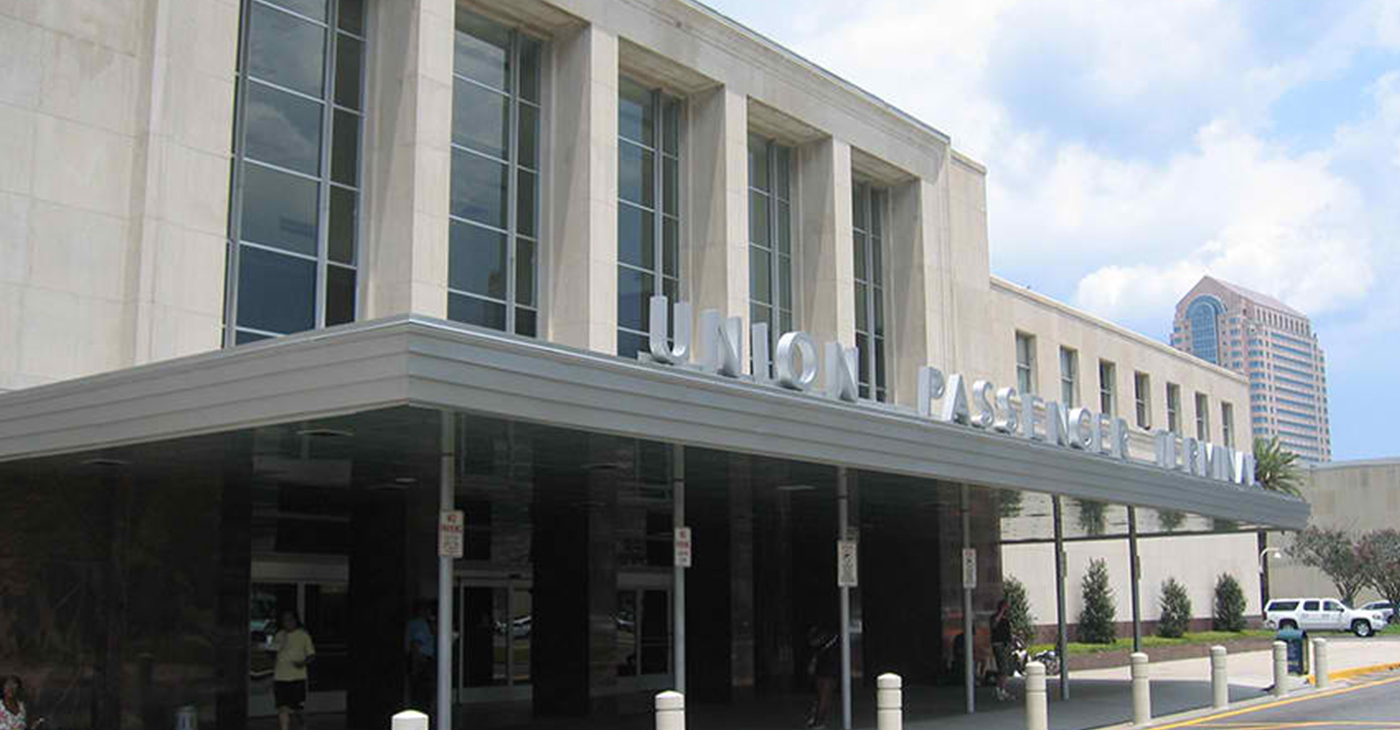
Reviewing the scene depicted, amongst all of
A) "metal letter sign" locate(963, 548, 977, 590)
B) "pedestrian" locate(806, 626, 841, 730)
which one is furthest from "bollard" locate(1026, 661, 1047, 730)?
"metal letter sign" locate(963, 548, 977, 590)

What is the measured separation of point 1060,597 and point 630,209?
34.3ft

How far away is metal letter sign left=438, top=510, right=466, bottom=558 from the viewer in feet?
47.2

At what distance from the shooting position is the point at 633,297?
87.8 ft

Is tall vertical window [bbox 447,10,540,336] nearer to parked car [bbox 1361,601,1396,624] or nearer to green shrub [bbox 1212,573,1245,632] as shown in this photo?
green shrub [bbox 1212,573,1245,632]

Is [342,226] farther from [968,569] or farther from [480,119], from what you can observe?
[968,569]

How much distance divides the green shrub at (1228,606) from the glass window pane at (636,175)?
3466 cm

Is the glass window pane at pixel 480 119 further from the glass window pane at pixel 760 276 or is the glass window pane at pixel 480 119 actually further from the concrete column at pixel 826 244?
the concrete column at pixel 826 244

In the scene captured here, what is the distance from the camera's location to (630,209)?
88.3 ft

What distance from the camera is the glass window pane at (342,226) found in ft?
71.1

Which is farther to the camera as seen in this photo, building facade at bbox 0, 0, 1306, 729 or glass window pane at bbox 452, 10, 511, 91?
glass window pane at bbox 452, 10, 511, 91

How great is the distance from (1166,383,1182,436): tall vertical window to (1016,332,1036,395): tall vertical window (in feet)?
37.7

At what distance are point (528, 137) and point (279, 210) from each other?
5492 millimetres

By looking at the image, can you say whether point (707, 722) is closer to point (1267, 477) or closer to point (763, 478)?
point (763, 478)

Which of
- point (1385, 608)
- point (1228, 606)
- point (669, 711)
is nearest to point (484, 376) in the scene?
point (669, 711)
